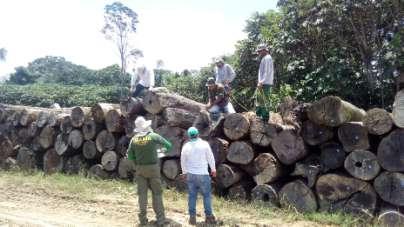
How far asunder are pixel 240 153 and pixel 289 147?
3.35ft

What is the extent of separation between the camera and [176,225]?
7.71m

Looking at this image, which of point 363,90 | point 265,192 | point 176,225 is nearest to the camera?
point 176,225

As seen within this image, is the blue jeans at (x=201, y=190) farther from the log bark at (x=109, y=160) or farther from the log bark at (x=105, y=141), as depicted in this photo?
the log bark at (x=105, y=141)

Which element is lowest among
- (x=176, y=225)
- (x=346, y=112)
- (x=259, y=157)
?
(x=176, y=225)

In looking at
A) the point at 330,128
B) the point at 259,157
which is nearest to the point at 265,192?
the point at 259,157

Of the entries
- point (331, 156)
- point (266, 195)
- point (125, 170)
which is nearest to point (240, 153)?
point (266, 195)

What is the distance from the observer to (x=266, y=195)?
894cm

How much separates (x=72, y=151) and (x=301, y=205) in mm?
6360

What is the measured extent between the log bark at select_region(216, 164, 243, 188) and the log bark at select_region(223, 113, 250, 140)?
58 centimetres

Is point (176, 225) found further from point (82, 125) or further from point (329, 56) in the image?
point (329, 56)

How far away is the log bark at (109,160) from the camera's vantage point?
11484 mm

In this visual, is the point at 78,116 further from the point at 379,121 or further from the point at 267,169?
the point at 379,121

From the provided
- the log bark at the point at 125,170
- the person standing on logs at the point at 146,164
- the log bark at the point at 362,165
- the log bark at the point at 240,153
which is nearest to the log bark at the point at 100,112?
the log bark at the point at 125,170

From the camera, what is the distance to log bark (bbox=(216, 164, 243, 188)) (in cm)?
940
